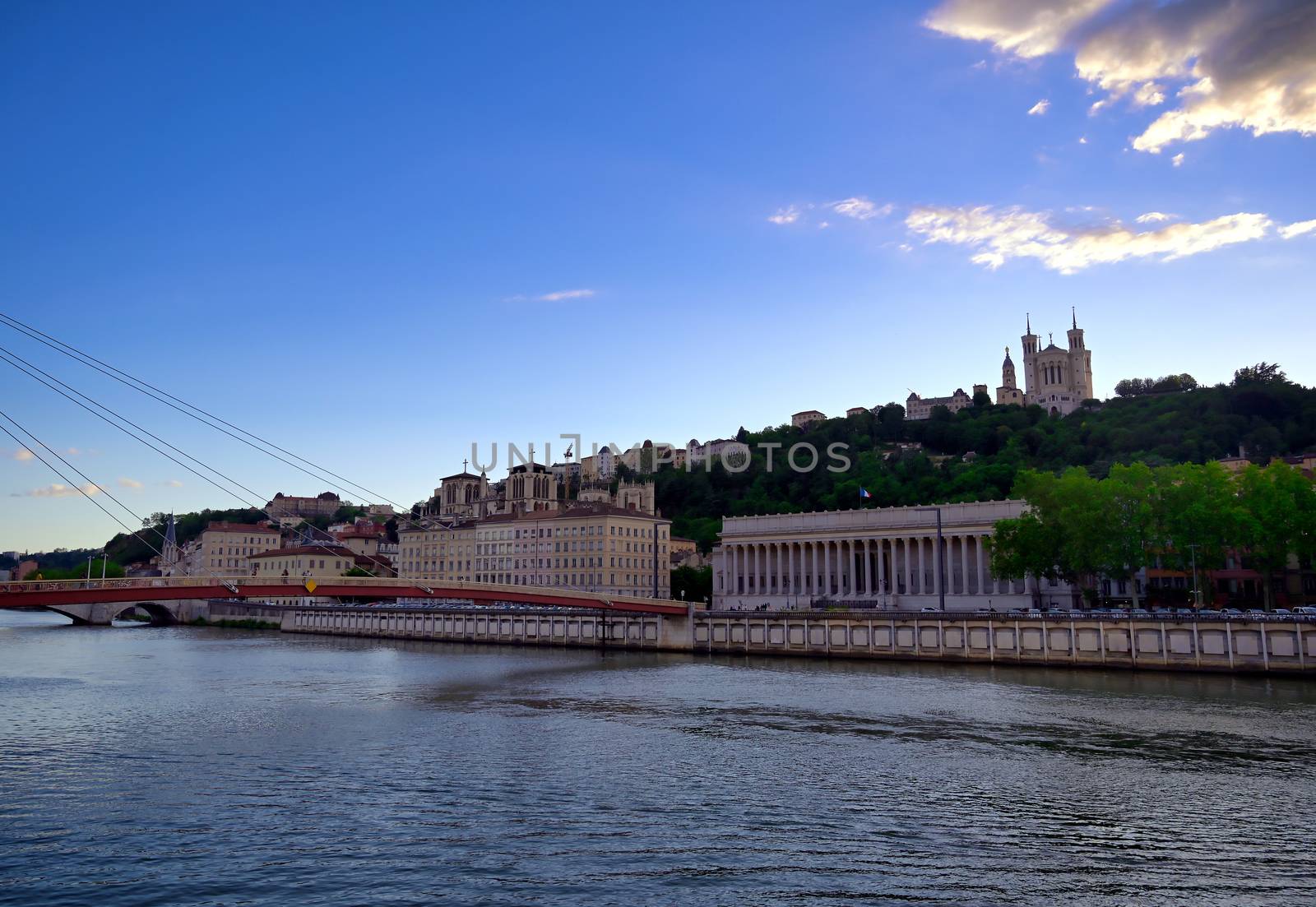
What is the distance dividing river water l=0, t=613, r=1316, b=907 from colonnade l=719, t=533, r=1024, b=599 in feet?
167

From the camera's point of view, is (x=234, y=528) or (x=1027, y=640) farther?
(x=234, y=528)

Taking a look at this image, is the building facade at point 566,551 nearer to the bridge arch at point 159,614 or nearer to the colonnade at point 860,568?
the colonnade at point 860,568

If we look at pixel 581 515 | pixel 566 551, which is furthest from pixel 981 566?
pixel 566 551

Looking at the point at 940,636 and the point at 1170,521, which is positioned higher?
the point at 1170,521

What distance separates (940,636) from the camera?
56.9m

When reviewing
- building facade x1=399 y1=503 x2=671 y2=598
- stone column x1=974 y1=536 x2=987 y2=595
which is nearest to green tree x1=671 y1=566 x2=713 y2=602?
building facade x1=399 y1=503 x2=671 y2=598

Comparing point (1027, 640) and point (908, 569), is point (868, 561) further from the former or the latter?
point (1027, 640)

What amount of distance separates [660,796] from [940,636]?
38.7 m

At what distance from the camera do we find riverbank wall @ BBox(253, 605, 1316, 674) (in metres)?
47.2

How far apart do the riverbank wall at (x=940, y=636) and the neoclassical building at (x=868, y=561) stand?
2668cm

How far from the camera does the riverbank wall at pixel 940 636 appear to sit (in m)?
47.2

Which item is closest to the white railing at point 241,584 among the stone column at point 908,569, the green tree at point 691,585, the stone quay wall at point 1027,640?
the stone quay wall at point 1027,640

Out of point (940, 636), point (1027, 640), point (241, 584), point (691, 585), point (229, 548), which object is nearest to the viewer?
point (241, 584)

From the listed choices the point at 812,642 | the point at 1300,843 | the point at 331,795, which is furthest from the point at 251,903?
the point at 812,642
